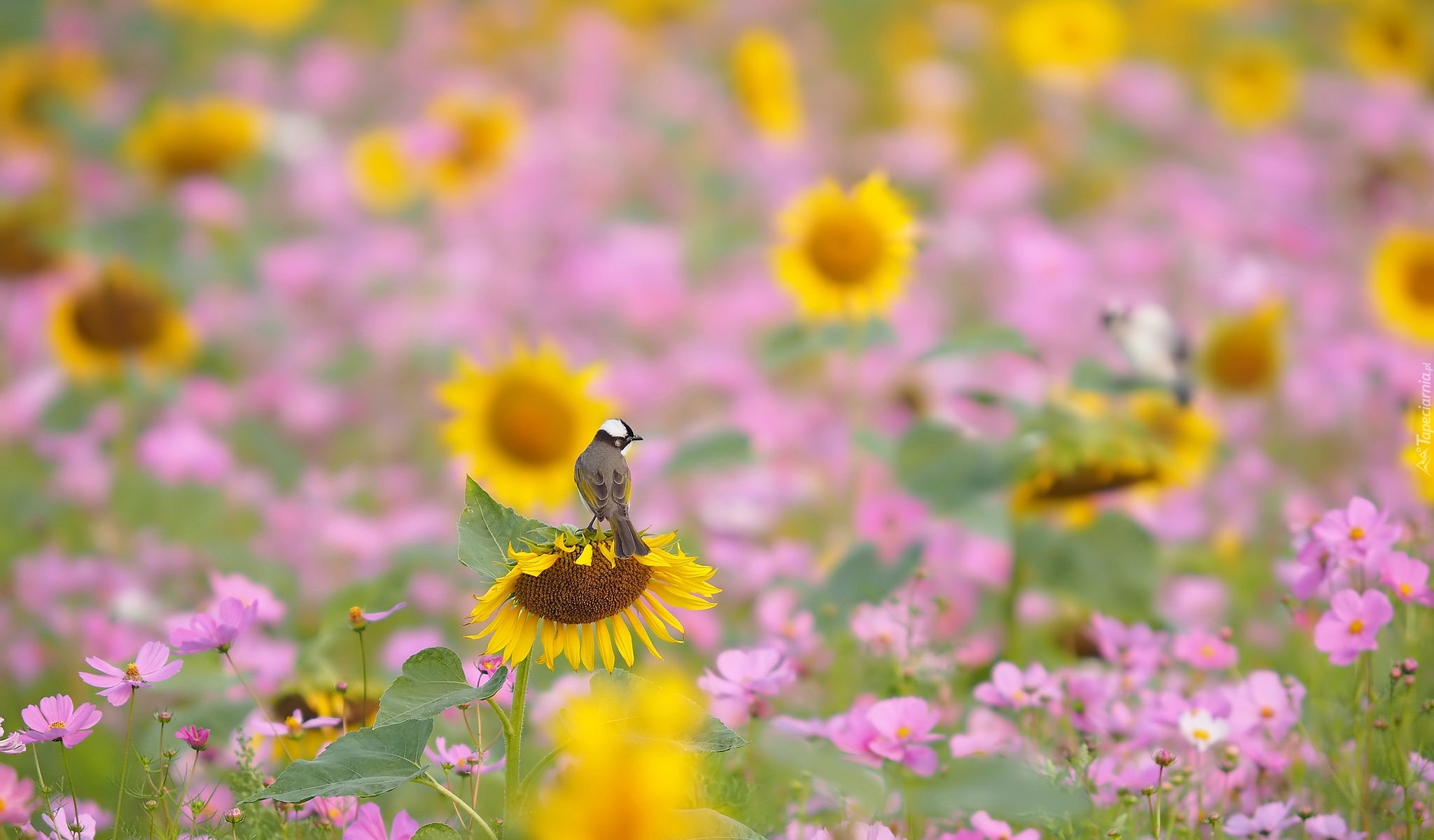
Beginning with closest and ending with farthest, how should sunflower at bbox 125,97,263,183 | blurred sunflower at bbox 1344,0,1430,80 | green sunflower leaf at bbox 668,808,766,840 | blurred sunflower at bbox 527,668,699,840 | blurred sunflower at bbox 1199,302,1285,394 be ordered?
1. blurred sunflower at bbox 527,668,699,840
2. green sunflower leaf at bbox 668,808,766,840
3. blurred sunflower at bbox 1199,302,1285,394
4. sunflower at bbox 125,97,263,183
5. blurred sunflower at bbox 1344,0,1430,80

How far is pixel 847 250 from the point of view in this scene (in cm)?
176

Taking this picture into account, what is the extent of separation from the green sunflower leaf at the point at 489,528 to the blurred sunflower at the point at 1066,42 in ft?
10.9

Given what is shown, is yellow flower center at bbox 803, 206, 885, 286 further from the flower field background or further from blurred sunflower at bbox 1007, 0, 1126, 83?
blurred sunflower at bbox 1007, 0, 1126, 83

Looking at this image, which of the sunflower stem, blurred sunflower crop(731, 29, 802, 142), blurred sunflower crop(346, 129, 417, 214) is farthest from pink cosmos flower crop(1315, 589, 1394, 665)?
blurred sunflower crop(346, 129, 417, 214)

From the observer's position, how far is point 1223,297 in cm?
255

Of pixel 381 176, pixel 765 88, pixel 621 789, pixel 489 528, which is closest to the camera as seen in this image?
pixel 621 789

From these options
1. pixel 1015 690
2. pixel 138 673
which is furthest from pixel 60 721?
pixel 1015 690

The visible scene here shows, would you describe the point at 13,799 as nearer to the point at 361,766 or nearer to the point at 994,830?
the point at 361,766

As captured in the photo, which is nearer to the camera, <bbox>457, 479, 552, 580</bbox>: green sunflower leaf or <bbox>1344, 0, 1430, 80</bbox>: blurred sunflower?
<bbox>457, 479, 552, 580</bbox>: green sunflower leaf

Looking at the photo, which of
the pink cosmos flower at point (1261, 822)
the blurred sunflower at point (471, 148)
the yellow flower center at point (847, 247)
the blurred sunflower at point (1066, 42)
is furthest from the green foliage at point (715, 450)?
the blurred sunflower at point (1066, 42)

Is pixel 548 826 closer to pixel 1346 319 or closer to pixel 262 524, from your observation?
pixel 262 524

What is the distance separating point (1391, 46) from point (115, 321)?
11.6 feet

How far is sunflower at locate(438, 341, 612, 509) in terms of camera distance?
1.72 meters

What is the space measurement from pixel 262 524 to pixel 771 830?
1417 mm
